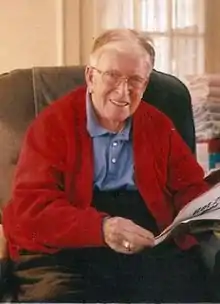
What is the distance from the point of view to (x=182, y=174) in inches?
43.3

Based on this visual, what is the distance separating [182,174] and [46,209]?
0.24 metres

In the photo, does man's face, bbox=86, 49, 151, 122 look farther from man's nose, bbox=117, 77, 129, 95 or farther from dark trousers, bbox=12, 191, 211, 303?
dark trousers, bbox=12, 191, 211, 303

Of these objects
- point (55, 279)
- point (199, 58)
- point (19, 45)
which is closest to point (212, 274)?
point (55, 279)

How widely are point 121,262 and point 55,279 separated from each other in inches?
4.4

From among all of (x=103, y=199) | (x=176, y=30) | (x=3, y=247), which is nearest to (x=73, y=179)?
(x=103, y=199)

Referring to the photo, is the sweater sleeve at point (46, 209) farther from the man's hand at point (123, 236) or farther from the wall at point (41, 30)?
the wall at point (41, 30)

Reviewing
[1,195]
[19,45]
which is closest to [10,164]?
[1,195]

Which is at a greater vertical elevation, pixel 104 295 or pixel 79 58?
pixel 79 58

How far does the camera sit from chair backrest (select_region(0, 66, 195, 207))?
1.09 metres

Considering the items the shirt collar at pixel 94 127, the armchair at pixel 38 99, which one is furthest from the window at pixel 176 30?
the shirt collar at pixel 94 127

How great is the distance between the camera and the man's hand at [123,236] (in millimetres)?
1055

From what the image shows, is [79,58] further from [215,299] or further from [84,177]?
[215,299]

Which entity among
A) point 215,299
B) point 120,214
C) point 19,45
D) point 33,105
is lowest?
point 215,299

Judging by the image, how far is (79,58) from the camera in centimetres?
109
